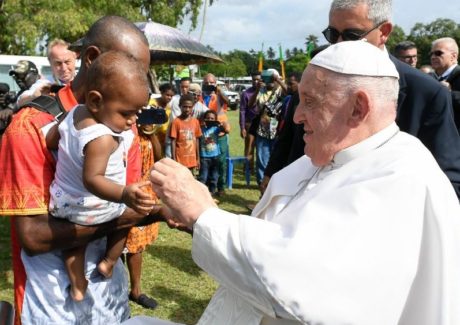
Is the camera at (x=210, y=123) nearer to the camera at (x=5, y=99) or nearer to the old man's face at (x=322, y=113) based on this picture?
the camera at (x=5, y=99)

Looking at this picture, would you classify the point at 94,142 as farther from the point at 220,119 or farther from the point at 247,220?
the point at 220,119

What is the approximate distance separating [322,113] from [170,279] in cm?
396

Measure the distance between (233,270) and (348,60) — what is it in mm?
799

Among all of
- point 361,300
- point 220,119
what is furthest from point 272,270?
point 220,119

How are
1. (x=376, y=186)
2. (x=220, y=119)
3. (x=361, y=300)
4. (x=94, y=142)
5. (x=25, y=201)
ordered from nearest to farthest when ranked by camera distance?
1. (x=361, y=300)
2. (x=376, y=186)
3. (x=94, y=142)
4. (x=25, y=201)
5. (x=220, y=119)

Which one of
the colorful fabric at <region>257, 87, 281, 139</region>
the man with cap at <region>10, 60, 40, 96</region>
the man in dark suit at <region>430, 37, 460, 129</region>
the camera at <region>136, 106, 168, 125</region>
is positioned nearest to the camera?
the camera at <region>136, 106, 168, 125</region>

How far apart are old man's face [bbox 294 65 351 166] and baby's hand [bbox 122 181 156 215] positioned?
61 cm

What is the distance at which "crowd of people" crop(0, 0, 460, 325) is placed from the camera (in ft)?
4.57

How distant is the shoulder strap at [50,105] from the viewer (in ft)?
6.67

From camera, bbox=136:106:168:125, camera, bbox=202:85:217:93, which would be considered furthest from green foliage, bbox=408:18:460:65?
camera, bbox=136:106:168:125

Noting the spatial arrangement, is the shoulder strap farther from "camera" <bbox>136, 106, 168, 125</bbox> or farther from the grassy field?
the grassy field

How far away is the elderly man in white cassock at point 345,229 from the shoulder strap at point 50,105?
25.9 inches

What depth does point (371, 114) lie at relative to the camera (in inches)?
65.4

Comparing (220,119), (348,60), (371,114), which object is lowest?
(220,119)
